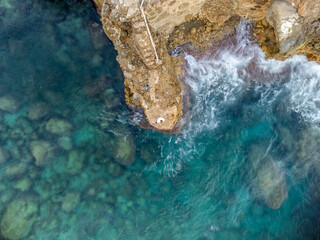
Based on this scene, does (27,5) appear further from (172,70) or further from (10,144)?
(172,70)

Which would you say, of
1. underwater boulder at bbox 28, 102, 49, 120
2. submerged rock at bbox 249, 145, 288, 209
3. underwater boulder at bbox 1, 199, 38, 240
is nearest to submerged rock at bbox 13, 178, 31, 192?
underwater boulder at bbox 1, 199, 38, 240

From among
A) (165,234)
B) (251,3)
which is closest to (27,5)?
(251,3)

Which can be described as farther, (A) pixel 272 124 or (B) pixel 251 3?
(A) pixel 272 124

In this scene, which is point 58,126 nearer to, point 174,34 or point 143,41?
point 143,41

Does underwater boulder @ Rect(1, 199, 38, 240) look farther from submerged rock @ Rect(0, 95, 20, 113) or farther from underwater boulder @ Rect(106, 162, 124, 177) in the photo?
submerged rock @ Rect(0, 95, 20, 113)

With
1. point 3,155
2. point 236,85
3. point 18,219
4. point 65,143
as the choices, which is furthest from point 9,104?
point 236,85

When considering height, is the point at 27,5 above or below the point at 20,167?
above
